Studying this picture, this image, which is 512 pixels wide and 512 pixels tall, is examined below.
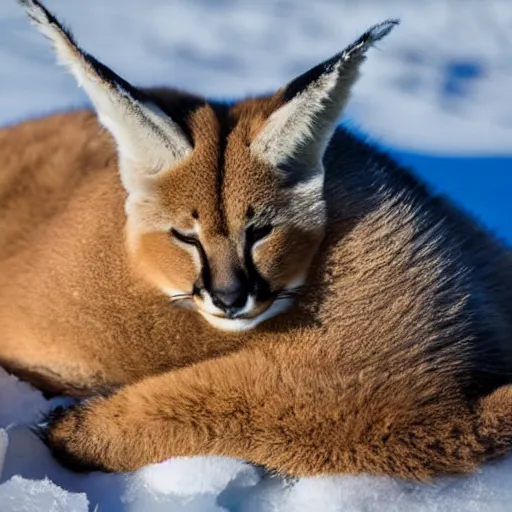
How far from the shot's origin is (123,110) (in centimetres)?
298

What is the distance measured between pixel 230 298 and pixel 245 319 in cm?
12

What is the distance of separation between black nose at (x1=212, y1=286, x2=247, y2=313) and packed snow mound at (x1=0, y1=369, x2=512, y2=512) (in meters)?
0.43

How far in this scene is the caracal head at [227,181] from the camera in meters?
2.94

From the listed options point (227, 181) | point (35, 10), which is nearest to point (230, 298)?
point (227, 181)

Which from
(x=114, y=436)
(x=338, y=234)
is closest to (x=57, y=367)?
(x=114, y=436)

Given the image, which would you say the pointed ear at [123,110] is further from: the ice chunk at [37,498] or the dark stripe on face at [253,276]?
the ice chunk at [37,498]

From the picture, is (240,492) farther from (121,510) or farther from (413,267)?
(413,267)

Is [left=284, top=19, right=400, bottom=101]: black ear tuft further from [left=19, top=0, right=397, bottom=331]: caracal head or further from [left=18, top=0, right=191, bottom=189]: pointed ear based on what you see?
[left=18, top=0, right=191, bottom=189]: pointed ear

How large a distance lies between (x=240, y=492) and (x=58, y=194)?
1503 mm

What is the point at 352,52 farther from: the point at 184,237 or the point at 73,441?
the point at 73,441

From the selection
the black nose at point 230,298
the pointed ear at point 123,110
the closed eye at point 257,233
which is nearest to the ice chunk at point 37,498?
the black nose at point 230,298

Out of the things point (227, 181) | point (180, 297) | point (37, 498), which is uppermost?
point (227, 181)

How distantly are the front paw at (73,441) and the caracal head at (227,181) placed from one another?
0.49 metres

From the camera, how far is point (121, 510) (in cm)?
273
